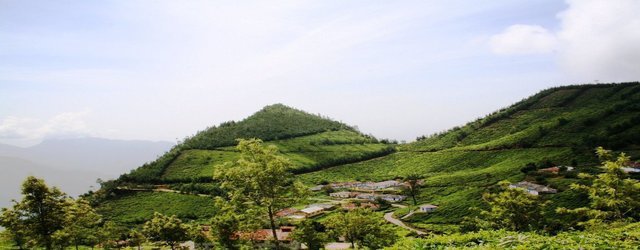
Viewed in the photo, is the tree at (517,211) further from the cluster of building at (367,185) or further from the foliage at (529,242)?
the cluster of building at (367,185)

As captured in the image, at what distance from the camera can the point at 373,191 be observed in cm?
11531

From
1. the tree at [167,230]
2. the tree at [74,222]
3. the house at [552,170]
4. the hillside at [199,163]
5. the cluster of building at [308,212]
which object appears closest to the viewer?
the tree at [74,222]

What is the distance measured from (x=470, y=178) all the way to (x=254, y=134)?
393 feet

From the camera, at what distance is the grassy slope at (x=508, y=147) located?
89138 millimetres

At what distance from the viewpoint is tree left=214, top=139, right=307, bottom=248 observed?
89.1 feet

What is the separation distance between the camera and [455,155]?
141500mm

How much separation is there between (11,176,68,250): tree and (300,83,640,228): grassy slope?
5815 centimetres

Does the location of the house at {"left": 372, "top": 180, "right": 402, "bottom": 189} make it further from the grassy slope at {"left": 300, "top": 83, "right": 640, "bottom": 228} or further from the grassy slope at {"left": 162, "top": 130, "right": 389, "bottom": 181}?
the grassy slope at {"left": 162, "top": 130, "right": 389, "bottom": 181}

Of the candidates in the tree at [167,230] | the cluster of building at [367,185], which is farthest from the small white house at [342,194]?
the tree at [167,230]

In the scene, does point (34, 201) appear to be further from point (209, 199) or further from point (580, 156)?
point (580, 156)

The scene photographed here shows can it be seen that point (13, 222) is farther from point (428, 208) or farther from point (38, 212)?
point (428, 208)

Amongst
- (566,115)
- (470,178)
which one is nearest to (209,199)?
(470,178)

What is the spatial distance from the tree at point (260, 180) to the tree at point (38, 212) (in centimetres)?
1468

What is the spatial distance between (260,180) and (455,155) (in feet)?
418
